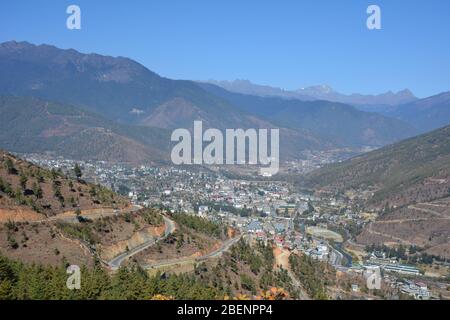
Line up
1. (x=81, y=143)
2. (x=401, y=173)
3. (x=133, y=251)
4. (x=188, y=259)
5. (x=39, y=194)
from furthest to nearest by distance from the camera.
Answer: (x=81, y=143) < (x=401, y=173) < (x=39, y=194) < (x=188, y=259) < (x=133, y=251)

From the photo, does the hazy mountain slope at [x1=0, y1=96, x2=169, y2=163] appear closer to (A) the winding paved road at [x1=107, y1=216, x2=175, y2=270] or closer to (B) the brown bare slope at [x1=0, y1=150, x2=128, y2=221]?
(B) the brown bare slope at [x1=0, y1=150, x2=128, y2=221]

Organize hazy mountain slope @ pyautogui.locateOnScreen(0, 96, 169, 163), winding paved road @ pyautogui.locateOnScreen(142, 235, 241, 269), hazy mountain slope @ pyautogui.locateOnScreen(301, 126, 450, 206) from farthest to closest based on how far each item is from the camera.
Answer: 1. hazy mountain slope @ pyautogui.locateOnScreen(0, 96, 169, 163)
2. hazy mountain slope @ pyautogui.locateOnScreen(301, 126, 450, 206)
3. winding paved road @ pyautogui.locateOnScreen(142, 235, 241, 269)

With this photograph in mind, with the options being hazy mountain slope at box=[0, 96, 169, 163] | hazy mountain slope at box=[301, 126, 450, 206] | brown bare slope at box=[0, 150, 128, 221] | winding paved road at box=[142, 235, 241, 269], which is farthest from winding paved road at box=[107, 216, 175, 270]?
hazy mountain slope at box=[0, 96, 169, 163]

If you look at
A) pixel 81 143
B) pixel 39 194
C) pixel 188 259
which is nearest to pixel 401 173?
pixel 188 259

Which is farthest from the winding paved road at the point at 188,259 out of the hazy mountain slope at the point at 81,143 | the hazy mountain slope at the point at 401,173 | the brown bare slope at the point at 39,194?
the hazy mountain slope at the point at 81,143

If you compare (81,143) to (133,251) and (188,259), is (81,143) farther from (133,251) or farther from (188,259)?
(188,259)

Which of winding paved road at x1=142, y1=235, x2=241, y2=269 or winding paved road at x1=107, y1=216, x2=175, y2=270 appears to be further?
winding paved road at x1=142, y1=235, x2=241, y2=269

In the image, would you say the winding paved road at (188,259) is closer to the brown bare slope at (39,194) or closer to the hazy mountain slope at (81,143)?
the brown bare slope at (39,194)
